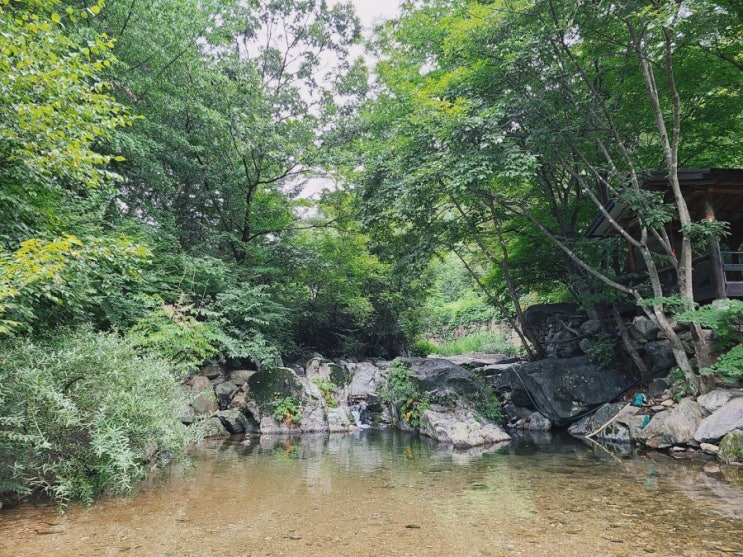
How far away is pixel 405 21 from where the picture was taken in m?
12.5

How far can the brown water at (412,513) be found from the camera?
3656 millimetres

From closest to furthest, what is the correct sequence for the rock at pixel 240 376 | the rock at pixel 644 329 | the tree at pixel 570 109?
the tree at pixel 570 109
the rock at pixel 644 329
the rock at pixel 240 376

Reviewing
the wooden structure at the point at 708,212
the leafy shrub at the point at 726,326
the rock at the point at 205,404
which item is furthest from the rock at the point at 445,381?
the rock at the point at 205,404

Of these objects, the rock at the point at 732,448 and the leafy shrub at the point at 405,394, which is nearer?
the rock at the point at 732,448

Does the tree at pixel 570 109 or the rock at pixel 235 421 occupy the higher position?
the tree at pixel 570 109

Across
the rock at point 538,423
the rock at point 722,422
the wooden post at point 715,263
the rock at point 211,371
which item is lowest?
the rock at point 538,423

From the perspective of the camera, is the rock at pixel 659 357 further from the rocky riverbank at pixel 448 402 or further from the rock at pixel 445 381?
the rock at pixel 445 381

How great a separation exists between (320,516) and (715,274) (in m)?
9.31

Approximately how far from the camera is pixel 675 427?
756cm

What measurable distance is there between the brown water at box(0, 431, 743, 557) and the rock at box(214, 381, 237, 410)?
5134 mm

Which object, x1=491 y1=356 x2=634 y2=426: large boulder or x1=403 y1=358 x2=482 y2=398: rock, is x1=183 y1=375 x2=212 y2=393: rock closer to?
x1=403 y1=358 x2=482 y2=398: rock

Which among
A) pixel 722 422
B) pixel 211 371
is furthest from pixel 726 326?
pixel 211 371

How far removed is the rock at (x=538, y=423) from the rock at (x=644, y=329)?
3199mm

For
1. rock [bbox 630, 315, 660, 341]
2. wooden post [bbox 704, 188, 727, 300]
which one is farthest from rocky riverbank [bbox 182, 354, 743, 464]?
wooden post [bbox 704, 188, 727, 300]
